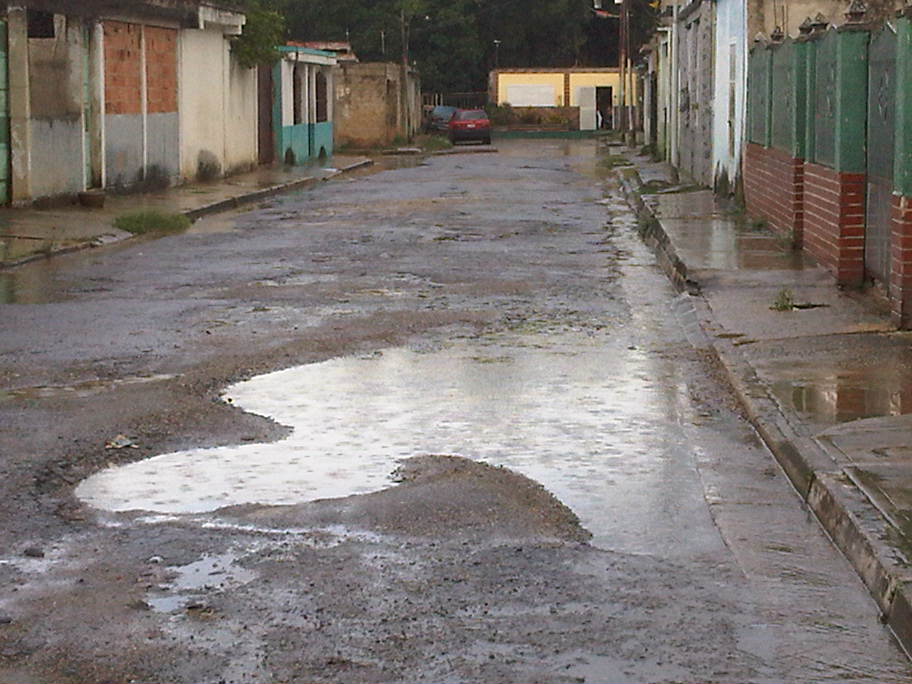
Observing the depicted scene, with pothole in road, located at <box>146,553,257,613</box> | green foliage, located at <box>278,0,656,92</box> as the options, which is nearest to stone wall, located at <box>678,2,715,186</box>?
pothole in road, located at <box>146,553,257,613</box>

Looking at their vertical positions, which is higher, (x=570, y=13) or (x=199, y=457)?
(x=570, y=13)

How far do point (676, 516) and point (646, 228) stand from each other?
15.5m

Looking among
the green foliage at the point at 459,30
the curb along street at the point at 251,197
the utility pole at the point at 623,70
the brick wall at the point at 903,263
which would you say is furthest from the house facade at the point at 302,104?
the brick wall at the point at 903,263

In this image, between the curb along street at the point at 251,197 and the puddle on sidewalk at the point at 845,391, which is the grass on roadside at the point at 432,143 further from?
the puddle on sidewalk at the point at 845,391

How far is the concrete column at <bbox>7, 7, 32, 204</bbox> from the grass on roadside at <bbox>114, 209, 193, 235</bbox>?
1.67 metres

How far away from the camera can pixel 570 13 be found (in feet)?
289

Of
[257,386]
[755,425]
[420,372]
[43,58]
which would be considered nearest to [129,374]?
[257,386]

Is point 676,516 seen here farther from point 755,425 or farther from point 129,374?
point 129,374

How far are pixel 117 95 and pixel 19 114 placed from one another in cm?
459

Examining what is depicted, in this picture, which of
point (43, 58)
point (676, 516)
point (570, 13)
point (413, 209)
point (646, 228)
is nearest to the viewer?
point (676, 516)

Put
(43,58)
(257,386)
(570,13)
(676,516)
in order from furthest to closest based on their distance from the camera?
(570,13) < (43,58) < (257,386) < (676,516)

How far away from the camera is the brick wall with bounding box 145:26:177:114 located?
3156cm

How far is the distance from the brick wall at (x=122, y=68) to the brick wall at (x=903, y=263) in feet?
62.4

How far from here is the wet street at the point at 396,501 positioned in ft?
18.9
